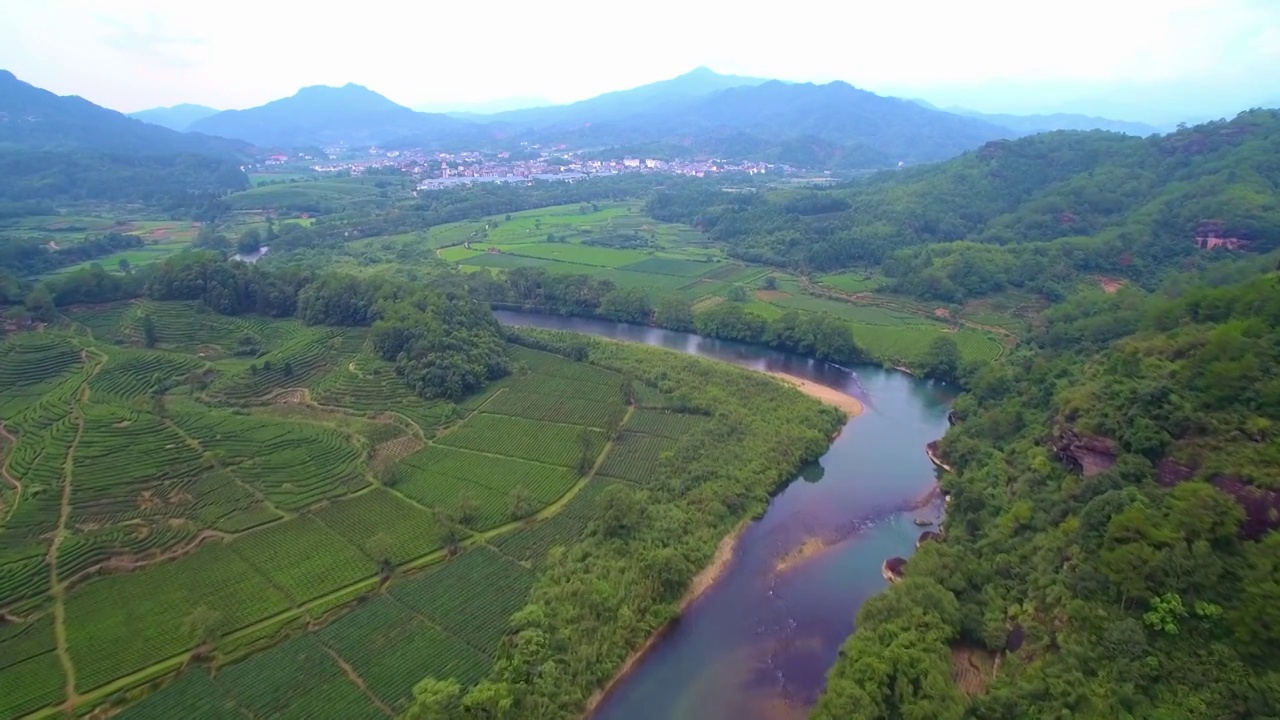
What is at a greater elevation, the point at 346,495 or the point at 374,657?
the point at 346,495

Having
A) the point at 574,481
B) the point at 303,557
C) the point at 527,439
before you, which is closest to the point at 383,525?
the point at 303,557

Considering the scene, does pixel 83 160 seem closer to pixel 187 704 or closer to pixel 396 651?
pixel 187 704

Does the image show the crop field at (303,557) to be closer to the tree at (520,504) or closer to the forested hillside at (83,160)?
the tree at (520,504)

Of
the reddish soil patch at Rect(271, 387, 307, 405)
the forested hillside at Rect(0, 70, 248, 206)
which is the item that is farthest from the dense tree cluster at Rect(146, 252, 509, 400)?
the forested hillside at Rect(0, 70, 248, 206)

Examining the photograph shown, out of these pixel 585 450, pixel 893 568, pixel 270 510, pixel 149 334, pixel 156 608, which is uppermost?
pixel 149 334

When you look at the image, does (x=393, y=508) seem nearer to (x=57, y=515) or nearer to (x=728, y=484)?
(x=57, y=515)

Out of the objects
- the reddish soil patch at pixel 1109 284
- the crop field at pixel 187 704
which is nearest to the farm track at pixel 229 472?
the crop field at pixel 187 704
